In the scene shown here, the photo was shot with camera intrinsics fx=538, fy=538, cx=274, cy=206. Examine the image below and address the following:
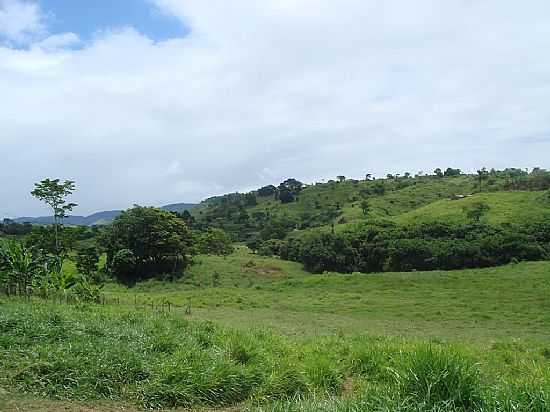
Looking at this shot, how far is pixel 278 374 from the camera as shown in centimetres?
768

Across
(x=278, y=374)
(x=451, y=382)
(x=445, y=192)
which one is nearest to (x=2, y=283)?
(x=278, y=374)

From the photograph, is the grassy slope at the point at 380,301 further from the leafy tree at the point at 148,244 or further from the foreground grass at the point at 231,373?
the foreground grass at the point at 231,373

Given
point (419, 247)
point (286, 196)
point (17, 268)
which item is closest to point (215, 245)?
point (419, 247)

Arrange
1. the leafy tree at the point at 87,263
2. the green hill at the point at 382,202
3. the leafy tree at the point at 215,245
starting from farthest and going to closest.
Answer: the green hill at the point at 382,202
the leafy tree at the point at 215,245
the leafy tree at the point at 87,263

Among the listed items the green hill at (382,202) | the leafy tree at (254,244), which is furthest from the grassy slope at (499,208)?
the leafy tree at (254,244)

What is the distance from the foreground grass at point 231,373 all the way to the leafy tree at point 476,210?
5876cm

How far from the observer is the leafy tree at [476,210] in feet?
216

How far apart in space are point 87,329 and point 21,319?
139 centimetres

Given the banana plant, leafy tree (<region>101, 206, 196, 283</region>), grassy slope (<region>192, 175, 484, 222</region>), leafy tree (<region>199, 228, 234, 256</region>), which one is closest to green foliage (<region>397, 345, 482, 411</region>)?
the banana plant

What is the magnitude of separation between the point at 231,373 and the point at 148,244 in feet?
162

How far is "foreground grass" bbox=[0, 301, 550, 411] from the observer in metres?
5.12

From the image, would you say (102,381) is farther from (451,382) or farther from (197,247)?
(197,247)

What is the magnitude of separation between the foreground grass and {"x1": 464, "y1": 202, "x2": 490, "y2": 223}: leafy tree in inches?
2313

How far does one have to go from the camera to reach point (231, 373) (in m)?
7.40
